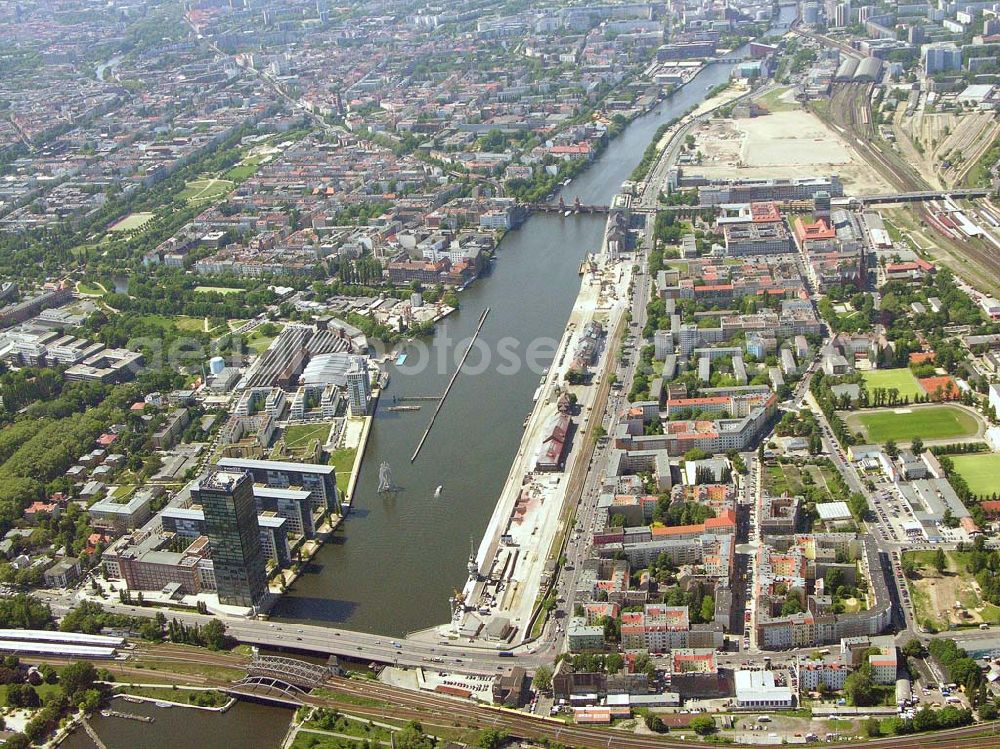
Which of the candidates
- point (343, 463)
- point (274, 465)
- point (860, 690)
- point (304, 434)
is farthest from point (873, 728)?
point (304, 434)

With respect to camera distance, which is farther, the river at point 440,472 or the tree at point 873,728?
the river at point 440,472

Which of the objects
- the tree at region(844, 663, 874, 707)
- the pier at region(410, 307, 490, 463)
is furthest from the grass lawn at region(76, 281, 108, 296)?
the tree at region(844, 663, 874, 707)

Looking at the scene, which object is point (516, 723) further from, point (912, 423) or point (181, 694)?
point (912, 423)

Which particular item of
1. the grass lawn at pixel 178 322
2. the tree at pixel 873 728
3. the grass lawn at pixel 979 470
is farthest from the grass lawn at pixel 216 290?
the tree at pixel 873 728

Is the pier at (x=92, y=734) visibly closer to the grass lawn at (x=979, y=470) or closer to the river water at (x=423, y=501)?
the river water at (x=423, y=501)

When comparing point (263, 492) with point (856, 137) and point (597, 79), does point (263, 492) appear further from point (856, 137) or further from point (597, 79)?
point (597, 79)
